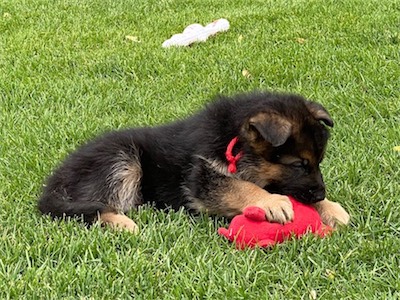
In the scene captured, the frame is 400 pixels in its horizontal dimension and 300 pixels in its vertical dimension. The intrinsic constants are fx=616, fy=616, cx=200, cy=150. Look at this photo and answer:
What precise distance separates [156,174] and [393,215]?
1.54m

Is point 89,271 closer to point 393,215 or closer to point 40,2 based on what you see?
point 393,215

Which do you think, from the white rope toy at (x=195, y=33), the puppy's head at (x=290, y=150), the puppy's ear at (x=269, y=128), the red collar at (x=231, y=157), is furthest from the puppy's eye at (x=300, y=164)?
the white rope toy at (x=195, y=33)

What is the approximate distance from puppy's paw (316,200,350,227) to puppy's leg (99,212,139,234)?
1.12 metres

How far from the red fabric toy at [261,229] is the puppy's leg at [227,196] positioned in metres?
0.05

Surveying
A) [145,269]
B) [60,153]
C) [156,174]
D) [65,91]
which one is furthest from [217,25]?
[145,269]

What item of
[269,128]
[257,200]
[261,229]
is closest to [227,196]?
[257,200]

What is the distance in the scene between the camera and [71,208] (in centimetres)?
374

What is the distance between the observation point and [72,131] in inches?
212

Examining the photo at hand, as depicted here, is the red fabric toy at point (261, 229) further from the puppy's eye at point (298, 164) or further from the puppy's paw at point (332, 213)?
the puppy's eye at point (298, 164)

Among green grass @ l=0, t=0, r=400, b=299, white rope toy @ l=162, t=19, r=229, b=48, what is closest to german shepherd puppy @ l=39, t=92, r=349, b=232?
green grass @ l=0, t=0, r=400, b=299

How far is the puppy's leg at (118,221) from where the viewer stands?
11.6 ft

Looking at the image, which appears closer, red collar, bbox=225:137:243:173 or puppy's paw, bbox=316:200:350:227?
puppy's paw, bbox=316:200:350:227

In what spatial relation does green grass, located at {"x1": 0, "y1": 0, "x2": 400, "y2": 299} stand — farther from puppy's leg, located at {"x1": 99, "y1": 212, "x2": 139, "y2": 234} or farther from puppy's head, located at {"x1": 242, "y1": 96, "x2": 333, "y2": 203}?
puppy's head, located at {"x1": 242, "y1": 96, "x2": 333, "y2": 203}

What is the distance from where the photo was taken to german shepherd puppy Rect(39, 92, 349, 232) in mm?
3662
